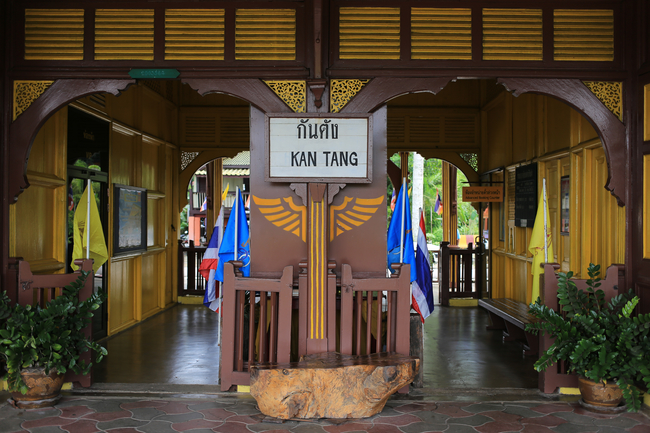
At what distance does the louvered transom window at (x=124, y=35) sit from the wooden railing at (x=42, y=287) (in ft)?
6.06

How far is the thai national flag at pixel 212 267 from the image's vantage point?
18.1ft

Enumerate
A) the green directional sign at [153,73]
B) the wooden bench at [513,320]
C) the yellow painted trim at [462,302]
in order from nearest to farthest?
1. the green directional sign at [153,73]
2. the wooden bench at [513,320]
3. the yellow painted trim at [462,302]

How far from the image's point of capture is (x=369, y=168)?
4355 mm

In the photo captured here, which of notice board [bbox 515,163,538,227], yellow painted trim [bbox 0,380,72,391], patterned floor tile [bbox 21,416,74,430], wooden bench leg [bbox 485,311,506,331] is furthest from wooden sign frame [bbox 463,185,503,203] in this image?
patterned floor tile [bbox 21,416,74,430]

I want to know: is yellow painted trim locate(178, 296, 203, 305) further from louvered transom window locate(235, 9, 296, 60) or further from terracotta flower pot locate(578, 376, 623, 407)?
terracotta flower pot locate(578, 376, 623, 407)

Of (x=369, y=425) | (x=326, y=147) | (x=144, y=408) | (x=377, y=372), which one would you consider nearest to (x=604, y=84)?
(x=326, y=147)

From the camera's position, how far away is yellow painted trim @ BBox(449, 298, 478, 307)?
916 cm

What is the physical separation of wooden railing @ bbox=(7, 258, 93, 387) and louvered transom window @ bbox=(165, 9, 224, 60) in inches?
80.0

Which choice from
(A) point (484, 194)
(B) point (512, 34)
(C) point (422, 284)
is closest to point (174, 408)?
(C) point (422, 284)

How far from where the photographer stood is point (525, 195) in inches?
273

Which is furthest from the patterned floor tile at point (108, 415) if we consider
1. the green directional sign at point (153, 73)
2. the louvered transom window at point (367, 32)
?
the louvered transom window at point (367, 32)

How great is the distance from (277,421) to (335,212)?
1.77 meters

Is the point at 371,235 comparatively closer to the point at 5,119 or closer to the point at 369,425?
the point at 369,425

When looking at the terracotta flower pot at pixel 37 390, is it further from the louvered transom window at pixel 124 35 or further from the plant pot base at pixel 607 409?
the plant pot base at pixel 607 409
